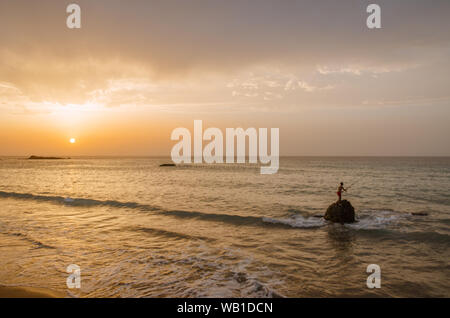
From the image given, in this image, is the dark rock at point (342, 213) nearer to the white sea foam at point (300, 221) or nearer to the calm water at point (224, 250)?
the white sea foam at point (300, 221)

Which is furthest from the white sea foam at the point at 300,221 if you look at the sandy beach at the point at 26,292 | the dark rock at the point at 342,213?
the sandy beach at the point at 26,292

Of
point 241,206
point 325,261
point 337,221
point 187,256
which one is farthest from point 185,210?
point 325,261

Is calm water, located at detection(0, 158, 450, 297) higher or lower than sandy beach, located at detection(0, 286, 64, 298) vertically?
lower

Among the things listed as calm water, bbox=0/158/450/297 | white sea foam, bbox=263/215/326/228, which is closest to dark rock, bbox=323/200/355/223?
white sea foam, bbox=263/215/326/228

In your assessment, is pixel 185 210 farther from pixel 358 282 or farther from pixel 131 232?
pixel 358 282

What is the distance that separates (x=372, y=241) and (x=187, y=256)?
10.7 m

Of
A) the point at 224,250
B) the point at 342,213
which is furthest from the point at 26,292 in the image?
the point at 342,213

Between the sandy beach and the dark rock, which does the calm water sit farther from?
the dark rock

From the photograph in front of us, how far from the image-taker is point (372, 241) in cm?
1461

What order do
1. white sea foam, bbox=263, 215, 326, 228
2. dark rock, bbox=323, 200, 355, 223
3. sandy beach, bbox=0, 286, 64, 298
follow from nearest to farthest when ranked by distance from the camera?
sandy beach, bbox=0, 286, 64, 298, white sea foam, bbox=263, 215, 326, 228, dark rock, bbox=323, 200, 355, 223

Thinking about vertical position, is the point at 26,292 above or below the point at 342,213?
below

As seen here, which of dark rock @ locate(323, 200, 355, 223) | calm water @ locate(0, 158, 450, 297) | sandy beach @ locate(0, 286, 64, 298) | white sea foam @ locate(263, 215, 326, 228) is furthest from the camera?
dark rock @ locate(323, 200, 355, 223)

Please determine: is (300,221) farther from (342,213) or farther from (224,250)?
(224,250)

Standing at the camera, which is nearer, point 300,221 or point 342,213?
point 342,213
